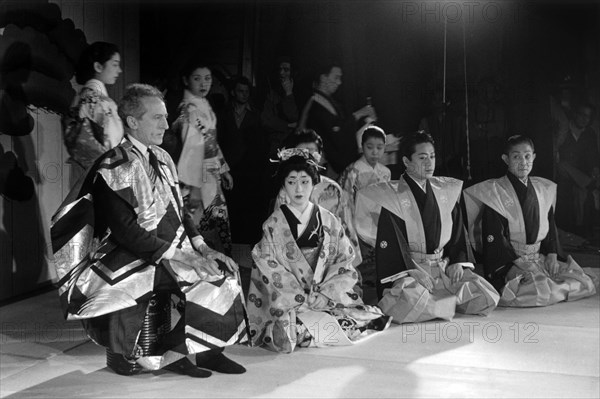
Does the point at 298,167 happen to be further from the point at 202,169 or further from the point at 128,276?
the point at 202,169

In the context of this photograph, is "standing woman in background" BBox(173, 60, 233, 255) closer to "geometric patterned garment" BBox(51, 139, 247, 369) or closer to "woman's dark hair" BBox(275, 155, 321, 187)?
"woman's dark hair" BBox(275, 155, 321, 187)

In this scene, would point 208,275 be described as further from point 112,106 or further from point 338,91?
point 338,91

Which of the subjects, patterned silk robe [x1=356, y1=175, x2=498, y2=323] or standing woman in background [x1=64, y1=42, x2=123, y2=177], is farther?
standing woman in background [x1=64, y1=42, x2=123, y2=177]

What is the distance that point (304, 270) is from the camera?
457cm

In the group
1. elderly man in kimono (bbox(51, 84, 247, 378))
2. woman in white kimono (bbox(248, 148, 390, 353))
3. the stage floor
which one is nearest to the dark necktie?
elderly man in kimono (bbox(51, 84, 247, 378))

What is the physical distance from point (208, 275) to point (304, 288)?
0.84 m

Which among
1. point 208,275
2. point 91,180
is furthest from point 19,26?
point 208,275

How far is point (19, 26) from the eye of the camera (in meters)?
5.36

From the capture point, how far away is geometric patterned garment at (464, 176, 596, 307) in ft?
18.1

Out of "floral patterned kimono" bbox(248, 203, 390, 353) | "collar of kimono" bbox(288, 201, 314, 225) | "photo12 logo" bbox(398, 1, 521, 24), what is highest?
"photo12 logo" bbox(398, 1, 521, 24)

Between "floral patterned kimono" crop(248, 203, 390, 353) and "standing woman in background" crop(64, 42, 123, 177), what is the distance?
52.5 inches

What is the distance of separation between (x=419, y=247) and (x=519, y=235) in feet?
2.90

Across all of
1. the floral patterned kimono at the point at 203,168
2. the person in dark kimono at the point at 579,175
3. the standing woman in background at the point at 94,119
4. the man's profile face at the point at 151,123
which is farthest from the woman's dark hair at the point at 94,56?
the person in dark kimono at the point at 579,175

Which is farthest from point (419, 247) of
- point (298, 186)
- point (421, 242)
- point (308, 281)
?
point (298, 186)
